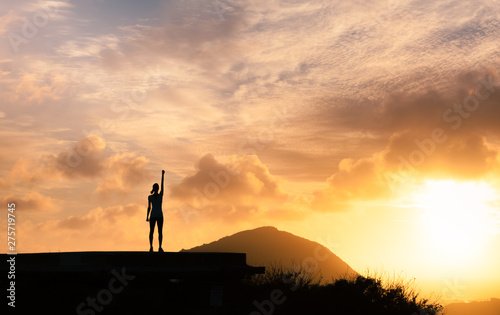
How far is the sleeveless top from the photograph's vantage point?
678 inches

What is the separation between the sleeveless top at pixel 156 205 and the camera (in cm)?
1722

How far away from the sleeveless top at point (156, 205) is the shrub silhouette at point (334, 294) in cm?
513

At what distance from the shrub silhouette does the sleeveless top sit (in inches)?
202

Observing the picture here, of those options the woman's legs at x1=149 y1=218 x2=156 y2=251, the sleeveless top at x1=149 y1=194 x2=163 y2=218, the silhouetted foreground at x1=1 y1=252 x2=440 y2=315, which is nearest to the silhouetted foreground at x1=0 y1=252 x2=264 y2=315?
the silhouetted foreground at x1=1 y1=252 x2=440 y2=315

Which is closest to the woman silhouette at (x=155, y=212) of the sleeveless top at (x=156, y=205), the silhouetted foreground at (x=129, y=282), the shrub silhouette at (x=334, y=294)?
the sleeveless top at (x=156, y=205)

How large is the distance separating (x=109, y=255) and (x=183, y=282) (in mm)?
2341

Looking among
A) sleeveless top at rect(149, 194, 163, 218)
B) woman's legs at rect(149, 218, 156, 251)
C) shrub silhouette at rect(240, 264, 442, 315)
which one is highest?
sleeveless top at rect(149, 194, 163, 218)

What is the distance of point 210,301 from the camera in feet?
53.2

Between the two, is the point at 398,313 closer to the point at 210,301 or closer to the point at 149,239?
the point at 210,301

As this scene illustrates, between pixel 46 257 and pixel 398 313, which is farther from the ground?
pixel 46 257

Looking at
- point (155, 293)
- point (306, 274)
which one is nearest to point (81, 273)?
point (155, 293)

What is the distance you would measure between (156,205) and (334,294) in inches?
353

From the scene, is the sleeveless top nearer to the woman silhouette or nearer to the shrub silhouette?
the woman silhouette

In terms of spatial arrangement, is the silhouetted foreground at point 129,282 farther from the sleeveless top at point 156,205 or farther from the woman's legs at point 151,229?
the sleeveless top at point 156,205
